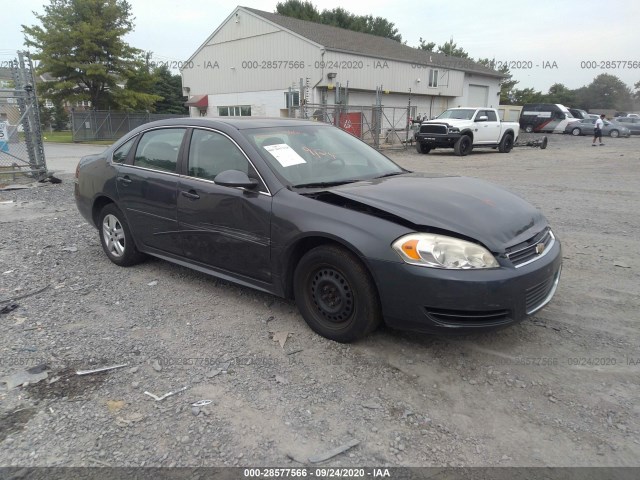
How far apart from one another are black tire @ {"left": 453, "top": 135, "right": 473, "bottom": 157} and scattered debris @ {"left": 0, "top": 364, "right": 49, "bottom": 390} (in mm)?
18674

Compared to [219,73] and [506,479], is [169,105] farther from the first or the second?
[506,479]

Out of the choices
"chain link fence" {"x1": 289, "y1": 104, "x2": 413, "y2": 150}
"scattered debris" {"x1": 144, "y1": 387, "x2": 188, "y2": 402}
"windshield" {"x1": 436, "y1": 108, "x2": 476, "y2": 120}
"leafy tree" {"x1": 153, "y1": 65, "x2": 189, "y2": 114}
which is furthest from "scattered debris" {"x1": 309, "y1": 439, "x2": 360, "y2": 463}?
"leafy tree" {"x1": 153, "y1": 65, "x2": 189, "y2": 114}

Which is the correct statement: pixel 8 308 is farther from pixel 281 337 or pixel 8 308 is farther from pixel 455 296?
pixel 455 296

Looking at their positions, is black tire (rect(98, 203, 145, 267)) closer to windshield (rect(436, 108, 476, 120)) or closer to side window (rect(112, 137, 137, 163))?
side window (rect(112, 137, 137, 163))

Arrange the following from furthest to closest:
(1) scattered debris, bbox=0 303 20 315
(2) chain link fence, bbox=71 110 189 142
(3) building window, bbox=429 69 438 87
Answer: (3) building window, bbox=429 69 438 87
(2) chain link fence, bbox=71 110 189 142
(1) scattered debris, bbox=0 303 20 315

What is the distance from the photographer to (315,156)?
399 centimetres

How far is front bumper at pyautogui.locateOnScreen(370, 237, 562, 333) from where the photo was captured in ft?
9.22

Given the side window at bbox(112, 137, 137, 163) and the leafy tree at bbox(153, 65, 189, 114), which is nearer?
the side window at bbox(112, 137, 137, 163)

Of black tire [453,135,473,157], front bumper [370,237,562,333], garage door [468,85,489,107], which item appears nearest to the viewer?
front bumper [370,237,562,333]

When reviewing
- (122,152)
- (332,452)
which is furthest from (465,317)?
(122,152)

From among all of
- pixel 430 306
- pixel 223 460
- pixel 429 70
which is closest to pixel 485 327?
pixel 430 306

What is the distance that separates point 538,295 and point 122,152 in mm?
4279

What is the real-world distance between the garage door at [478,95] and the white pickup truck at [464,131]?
59.1 ft

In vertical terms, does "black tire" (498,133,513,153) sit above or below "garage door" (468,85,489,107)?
below
